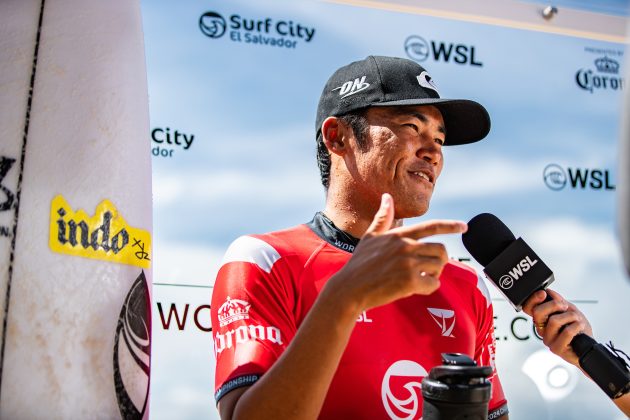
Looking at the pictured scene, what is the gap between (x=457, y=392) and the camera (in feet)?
3.96

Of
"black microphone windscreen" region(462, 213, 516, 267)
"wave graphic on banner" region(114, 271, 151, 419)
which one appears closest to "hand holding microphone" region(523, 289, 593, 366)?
"black microphone windscreen" region(462, 213, 516, 267)

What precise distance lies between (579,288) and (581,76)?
81 cm

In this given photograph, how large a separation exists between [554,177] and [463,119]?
82cm

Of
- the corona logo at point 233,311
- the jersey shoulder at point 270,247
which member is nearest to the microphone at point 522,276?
the jersey shoulder at point 270,247

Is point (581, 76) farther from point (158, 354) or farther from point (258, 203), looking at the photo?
point (158, 354)

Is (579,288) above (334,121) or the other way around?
the other way around

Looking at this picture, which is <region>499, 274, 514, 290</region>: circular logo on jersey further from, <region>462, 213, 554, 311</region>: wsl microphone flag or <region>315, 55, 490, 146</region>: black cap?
<region>315, 55, 490, 146</region>: black cap

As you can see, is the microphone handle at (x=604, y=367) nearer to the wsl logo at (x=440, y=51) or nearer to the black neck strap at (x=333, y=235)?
the black neck strap at (x=333, y=235)

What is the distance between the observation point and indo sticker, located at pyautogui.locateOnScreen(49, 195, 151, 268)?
1374 mm

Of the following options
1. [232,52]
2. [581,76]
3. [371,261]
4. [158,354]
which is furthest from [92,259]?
[581,76]

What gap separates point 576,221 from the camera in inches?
103

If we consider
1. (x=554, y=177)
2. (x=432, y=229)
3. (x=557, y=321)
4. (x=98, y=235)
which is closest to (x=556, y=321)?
(x=557, y=321)

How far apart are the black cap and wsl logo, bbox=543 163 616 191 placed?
697 mm

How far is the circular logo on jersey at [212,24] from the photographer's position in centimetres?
233
